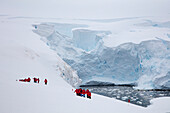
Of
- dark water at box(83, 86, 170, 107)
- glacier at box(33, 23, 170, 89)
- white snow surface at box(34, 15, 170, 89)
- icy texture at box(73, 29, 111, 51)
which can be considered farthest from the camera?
icy texture at box(73, 29, 111, 51)

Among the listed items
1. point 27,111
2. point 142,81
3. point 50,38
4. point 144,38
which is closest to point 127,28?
point 144,38

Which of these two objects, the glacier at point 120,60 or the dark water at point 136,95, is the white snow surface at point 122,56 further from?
the dark water at point 136,95

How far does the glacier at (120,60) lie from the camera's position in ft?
46.5

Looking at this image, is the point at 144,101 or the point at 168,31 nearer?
the point at 144,101

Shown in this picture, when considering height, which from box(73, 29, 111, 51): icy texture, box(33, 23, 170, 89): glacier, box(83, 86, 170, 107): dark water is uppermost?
box(73, 29, 111, 51): icy texture

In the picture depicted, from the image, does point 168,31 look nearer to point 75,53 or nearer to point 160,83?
point 160,83

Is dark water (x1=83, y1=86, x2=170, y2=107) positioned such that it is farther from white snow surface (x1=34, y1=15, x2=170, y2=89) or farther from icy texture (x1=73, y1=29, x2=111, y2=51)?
icy texture (x1=73, y1=29, x2=111, y2=51)

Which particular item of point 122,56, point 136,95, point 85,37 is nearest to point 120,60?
point 122,56

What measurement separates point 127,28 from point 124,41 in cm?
456

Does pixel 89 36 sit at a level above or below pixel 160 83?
above

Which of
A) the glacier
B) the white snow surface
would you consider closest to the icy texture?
the white snow surface

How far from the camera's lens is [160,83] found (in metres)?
13.3

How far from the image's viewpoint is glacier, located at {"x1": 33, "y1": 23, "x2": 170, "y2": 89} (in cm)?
1418

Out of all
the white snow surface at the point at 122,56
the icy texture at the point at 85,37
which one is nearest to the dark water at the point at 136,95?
the white snow surface at the point at 122,56
